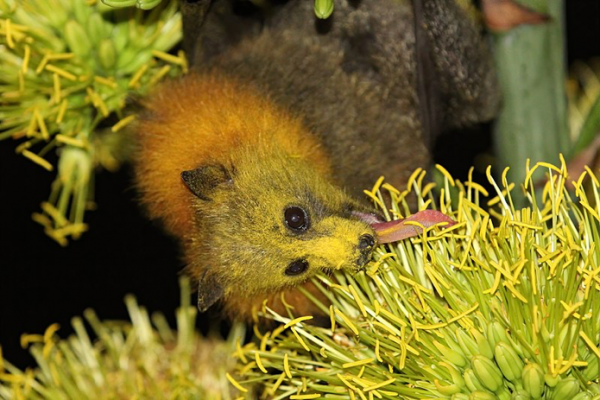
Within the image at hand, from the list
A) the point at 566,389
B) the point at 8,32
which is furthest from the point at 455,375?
the point at 8,32

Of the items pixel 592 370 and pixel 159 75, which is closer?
pixel 592 370

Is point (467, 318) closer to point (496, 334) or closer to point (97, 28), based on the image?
point (496, 334)

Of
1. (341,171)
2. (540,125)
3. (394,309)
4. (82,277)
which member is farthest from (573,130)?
(82,277)

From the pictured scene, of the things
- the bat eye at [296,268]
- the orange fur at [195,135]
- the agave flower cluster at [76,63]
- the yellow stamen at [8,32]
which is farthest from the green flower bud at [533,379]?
the yellow stamen at [8,32]

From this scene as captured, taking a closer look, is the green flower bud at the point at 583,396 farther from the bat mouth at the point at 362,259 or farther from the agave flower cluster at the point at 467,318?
the bat mouth at the point at 362,259

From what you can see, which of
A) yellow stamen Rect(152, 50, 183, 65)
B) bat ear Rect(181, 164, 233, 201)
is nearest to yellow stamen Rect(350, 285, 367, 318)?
bat ear Rect(181, 164, 233, 201)

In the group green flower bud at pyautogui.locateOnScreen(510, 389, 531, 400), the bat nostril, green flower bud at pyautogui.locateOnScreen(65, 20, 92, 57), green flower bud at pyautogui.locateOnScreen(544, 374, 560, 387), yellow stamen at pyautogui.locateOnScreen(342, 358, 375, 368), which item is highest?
green flower bud at pyautogui.locateOnScreen(65, 20, 92, 57)

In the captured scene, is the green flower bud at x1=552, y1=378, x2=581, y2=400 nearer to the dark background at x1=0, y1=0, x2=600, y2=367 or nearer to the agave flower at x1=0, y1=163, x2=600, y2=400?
the agave flower at x1=0, y1=163, x2=600, y2=400

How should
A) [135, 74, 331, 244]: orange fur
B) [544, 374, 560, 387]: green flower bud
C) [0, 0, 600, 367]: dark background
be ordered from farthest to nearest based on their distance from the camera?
[0, 0, 600, 367]: dark background, [135, 74, 331, 244]: orange fur, [544, 374, 560, 387]: green flower bud
